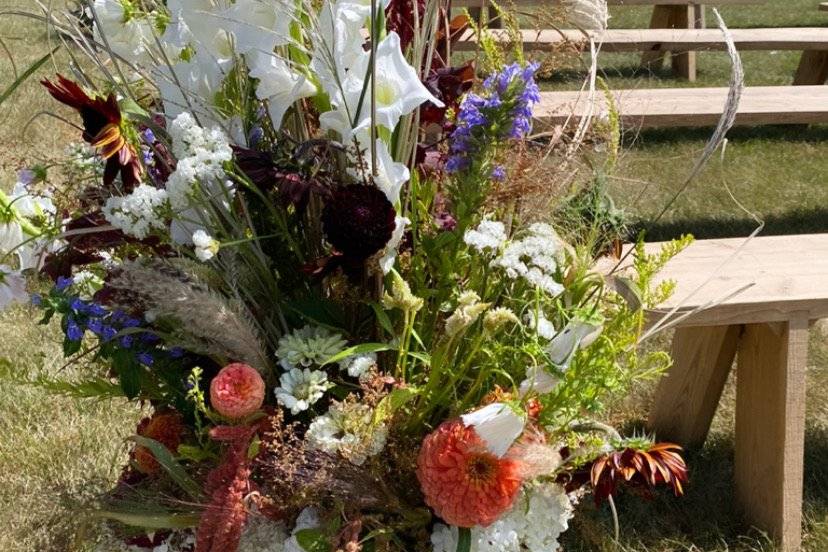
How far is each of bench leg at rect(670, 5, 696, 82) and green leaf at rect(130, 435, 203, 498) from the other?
4.93m

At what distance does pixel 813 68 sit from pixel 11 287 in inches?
201

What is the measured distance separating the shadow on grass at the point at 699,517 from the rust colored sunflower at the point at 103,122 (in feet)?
4.36

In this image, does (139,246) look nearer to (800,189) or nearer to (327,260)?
(327,260)

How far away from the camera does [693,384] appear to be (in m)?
2.20

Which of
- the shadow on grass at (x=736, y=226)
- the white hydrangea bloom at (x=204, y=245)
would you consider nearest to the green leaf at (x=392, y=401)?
the white hydrangea bloom at (x=204, y=245)

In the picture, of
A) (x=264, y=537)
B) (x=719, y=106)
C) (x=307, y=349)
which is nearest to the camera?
(x=307, y=349)

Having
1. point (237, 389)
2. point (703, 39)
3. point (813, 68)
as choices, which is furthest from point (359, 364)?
point (813, 68)

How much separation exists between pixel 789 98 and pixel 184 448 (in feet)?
9.76

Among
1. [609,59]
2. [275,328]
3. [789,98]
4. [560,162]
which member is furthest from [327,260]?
[609,59]

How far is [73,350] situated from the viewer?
105cm

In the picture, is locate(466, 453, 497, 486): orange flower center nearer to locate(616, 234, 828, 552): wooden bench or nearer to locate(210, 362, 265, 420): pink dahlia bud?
locate(210, 362, 265, 420): pink dahlia bud

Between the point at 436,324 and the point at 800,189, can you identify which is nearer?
the point at 436,324

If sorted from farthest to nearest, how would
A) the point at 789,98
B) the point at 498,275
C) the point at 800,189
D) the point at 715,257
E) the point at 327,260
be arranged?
the point at 800,189, the point at 789,98, the point at 715,257, the point at 498,275, the point at 327,260

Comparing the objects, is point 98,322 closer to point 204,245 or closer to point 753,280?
point 204,245
